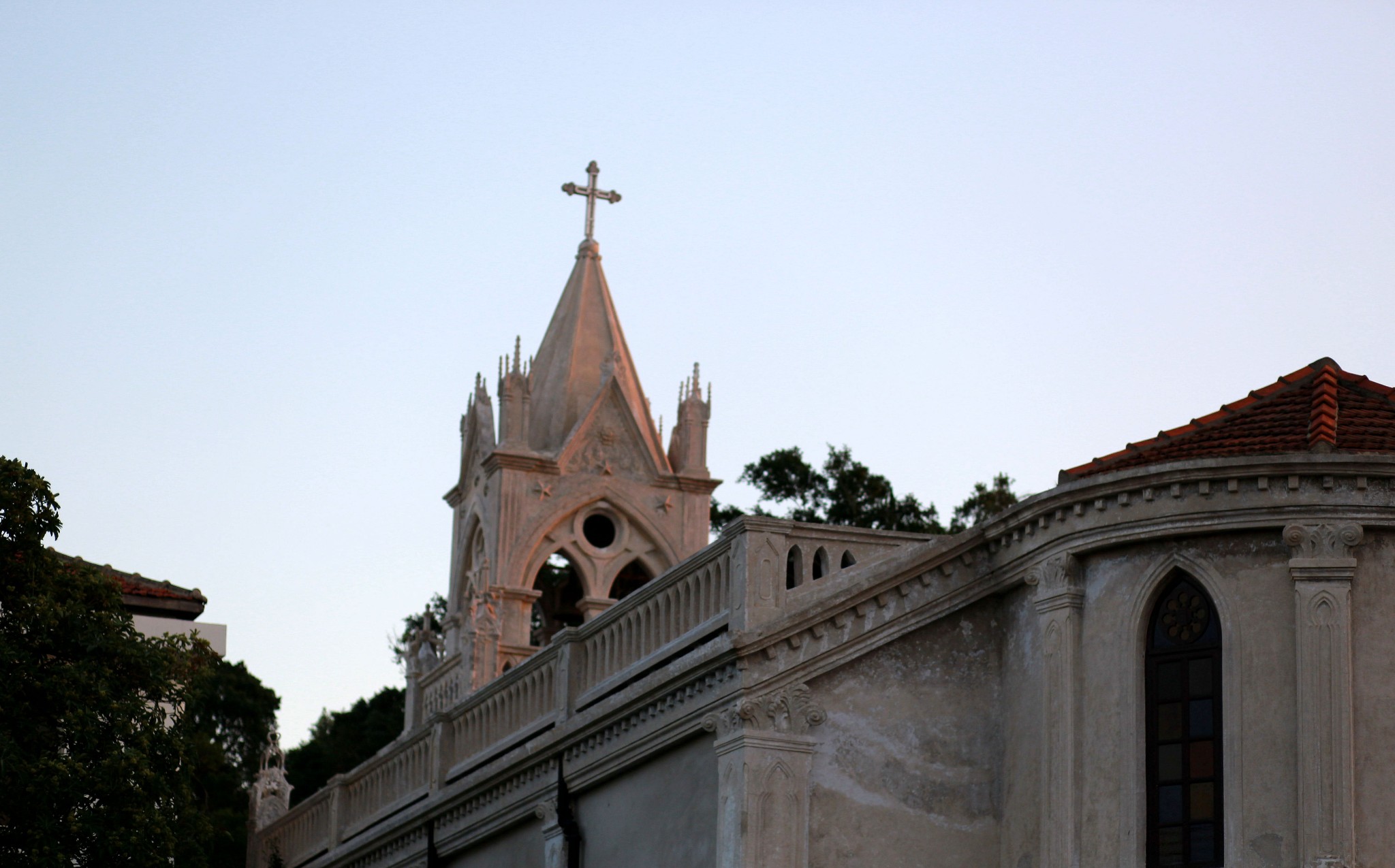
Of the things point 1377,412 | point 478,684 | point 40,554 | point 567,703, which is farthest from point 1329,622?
point 478,684

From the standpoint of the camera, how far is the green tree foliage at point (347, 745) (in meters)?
62.0

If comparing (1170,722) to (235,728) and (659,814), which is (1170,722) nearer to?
(659,814)

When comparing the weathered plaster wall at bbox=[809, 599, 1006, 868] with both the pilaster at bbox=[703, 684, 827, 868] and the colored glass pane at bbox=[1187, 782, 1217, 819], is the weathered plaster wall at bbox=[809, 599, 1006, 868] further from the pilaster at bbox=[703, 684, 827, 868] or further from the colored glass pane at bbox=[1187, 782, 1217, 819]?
the colored glass pane at bbox=[1187, 782, 1217, 819]

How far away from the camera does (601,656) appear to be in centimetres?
2392

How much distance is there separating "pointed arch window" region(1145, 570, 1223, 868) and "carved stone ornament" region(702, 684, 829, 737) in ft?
10.2

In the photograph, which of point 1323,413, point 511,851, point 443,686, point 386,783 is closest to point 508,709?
point 511,851

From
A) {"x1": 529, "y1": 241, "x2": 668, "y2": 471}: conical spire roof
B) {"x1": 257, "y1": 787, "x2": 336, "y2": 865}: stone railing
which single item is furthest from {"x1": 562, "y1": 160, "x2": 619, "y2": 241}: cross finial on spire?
{"x1": 257, "y1": 787, "x2": 336, "y2": 865}: stone railing

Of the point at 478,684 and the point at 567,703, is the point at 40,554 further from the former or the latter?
the point at 478,684

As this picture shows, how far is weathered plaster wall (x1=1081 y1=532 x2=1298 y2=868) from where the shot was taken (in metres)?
18.6

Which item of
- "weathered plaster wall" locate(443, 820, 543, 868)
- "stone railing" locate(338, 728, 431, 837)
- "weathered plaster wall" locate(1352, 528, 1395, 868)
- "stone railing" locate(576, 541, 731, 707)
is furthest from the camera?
"stone railing" locate(338, 728, 431, 837)

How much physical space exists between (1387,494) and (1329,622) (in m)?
1.24

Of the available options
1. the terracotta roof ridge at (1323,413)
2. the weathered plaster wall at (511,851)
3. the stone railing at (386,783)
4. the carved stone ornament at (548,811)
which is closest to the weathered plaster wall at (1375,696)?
the terracotta roof ridge at (1323,413)

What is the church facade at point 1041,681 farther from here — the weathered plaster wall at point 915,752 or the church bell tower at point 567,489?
the church bell tower at point 567,489

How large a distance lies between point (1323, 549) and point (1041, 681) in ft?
9.43
